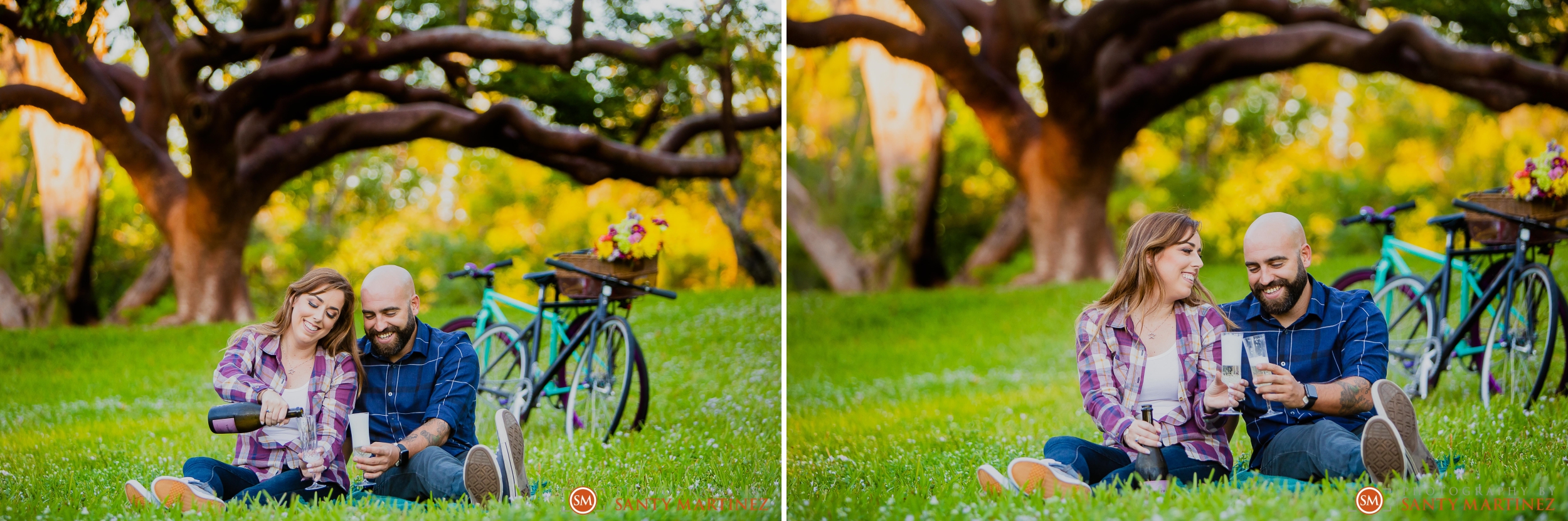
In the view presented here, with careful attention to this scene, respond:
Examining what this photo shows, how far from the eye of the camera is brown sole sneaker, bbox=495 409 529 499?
3.65 m

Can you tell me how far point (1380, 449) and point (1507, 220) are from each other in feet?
7.99

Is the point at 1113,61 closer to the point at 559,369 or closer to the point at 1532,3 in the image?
the point at 1532,3

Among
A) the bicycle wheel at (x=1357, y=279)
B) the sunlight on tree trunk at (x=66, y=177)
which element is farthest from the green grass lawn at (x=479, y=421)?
the bicycle wheel at (x=1357, y=279)

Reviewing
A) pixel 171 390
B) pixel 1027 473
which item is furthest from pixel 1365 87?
pixel 171 390

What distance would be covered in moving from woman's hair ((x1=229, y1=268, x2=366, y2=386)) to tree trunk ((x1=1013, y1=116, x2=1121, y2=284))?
7.30 metres

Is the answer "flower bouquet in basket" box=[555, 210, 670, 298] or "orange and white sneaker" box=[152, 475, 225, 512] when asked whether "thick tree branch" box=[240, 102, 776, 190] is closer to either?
"flower bouquet in basket" box=[555, 210, 670, 298]

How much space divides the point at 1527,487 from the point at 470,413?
3.91 meters

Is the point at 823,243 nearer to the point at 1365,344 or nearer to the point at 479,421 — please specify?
the point at 479,421

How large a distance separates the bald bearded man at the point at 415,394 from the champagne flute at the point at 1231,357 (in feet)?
8.05

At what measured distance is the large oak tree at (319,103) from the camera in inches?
218

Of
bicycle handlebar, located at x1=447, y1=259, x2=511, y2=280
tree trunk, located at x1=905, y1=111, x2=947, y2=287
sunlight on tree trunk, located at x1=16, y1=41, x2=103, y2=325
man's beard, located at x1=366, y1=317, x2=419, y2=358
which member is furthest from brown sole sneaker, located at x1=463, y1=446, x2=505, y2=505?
tree trunk, located at x1=905, y1=111, x2=947, y2=287

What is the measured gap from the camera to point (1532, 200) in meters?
4.72

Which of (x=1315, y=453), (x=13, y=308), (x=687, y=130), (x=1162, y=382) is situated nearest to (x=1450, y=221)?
(x=1315, y=453)

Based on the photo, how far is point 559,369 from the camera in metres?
4.92
